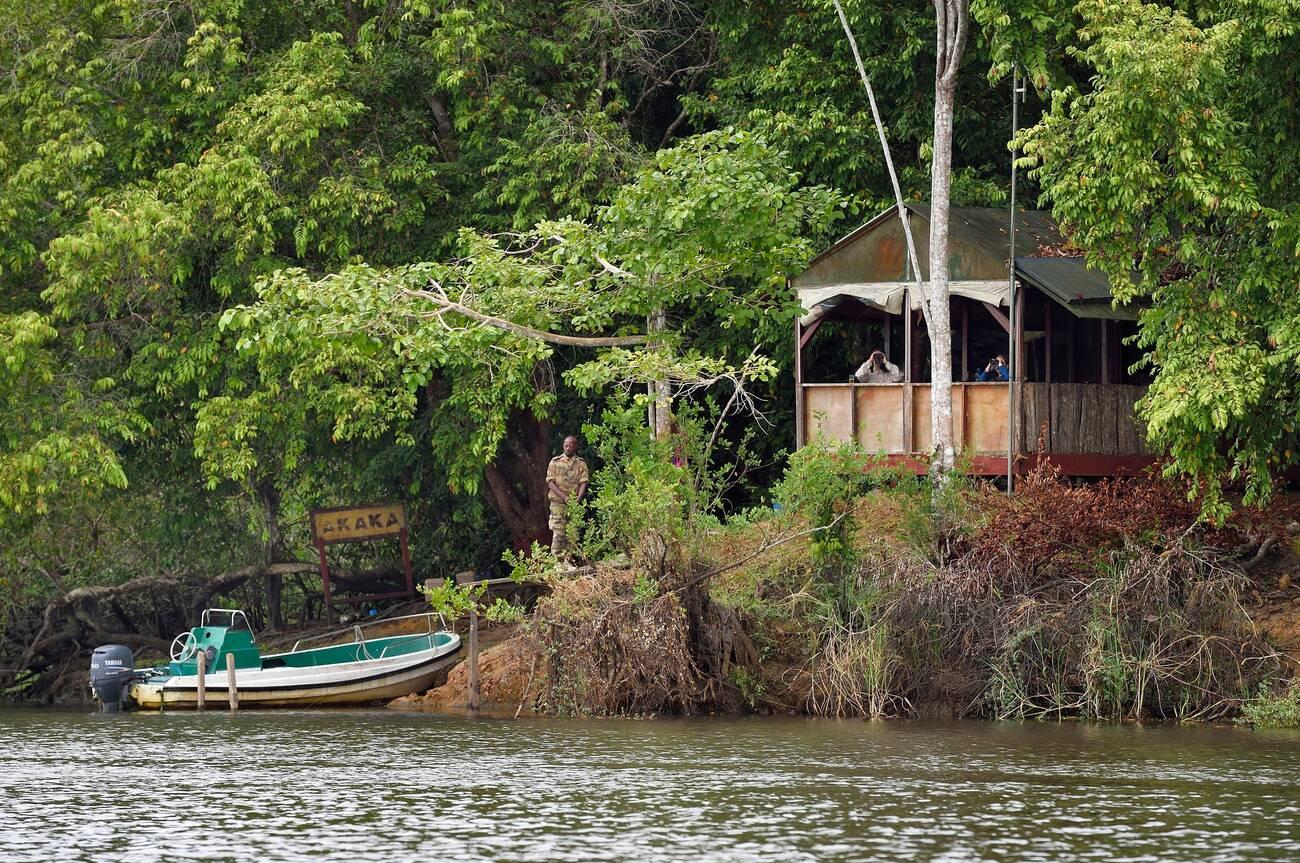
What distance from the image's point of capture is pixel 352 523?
30.7 meters

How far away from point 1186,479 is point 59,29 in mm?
17309

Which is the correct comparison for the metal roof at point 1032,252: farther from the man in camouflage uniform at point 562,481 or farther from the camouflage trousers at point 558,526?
the camouflage trousers at point 558,526

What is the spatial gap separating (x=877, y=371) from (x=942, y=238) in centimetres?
218

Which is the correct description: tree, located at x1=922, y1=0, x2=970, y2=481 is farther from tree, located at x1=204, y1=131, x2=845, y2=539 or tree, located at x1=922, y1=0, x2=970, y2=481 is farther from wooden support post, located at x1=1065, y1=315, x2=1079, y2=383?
wooden support post, located at x1=1065, y1=315, x2=1079, y2=383

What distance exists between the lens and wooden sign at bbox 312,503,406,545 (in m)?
30.5

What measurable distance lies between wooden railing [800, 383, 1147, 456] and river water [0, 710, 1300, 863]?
4894 millimetres

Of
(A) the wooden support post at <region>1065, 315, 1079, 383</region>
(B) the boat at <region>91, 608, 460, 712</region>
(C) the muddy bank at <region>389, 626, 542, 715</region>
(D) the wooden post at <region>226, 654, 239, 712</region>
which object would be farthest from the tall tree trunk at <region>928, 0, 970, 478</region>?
(D) the wooden post at <region>226, 654, 239, 712</region>

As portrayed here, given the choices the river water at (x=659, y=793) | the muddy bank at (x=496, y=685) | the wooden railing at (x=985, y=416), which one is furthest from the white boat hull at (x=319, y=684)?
the wooden railing at (x=985, y=416)

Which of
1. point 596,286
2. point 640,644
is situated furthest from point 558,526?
point 640,644

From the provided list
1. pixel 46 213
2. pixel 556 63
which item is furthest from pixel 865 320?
pixel 46 213

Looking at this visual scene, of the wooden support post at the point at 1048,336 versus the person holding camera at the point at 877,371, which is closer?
the person holding camera at the point at 877,371

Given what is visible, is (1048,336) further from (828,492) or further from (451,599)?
(451,599)

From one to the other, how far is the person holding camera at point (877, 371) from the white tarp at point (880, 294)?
68 centimetres

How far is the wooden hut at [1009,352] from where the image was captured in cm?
2494
